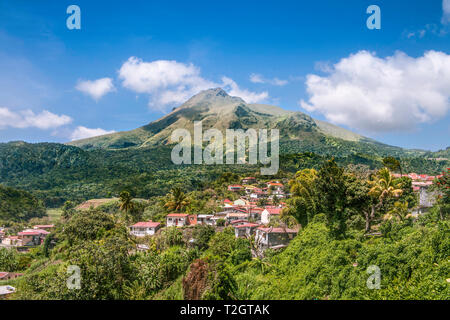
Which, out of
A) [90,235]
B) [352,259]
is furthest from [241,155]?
[352,259]

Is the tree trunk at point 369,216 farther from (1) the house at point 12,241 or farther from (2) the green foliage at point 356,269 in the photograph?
(1) the house at point 12,241

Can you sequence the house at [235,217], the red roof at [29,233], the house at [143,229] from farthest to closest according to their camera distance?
the red roof at [29,233] < the house at [143,229] < the house at [235,217]

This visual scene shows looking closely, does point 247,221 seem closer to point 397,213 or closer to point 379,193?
point 379,193

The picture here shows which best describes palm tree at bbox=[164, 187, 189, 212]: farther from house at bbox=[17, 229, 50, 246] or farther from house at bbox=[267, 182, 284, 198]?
house at bbox=[17, 229, 50, 246]

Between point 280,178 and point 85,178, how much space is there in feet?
243

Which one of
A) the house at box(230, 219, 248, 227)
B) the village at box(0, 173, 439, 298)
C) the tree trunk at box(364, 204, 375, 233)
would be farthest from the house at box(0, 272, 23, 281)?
the tree trunk at box(364, 204, 375, 233)

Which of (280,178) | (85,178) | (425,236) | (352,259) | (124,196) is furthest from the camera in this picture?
(85,178)

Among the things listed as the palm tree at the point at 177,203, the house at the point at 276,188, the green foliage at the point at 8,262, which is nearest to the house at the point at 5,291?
the green foliage at the point at 8,262

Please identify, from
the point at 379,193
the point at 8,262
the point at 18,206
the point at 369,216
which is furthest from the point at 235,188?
the point at 18,206

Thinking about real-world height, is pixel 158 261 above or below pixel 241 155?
below

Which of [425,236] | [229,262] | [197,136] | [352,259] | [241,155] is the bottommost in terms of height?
[229,262]

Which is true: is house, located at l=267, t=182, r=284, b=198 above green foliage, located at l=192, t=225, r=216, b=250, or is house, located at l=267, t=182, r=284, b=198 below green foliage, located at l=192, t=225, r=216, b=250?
above
